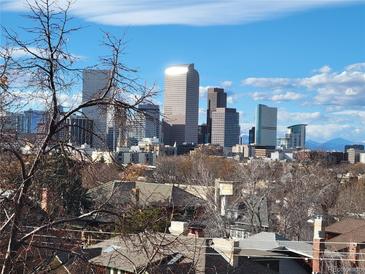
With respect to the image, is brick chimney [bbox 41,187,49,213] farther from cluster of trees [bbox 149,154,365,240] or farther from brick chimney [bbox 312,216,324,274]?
cluster of trees [bbox 149,154,365,240]

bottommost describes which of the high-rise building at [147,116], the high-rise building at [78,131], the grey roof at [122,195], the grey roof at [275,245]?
the grey roof at [275,245]

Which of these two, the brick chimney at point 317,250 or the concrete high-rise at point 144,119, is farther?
the brick chimney at point 317,250

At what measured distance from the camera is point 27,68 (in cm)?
701

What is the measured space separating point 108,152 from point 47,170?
2.41 feet

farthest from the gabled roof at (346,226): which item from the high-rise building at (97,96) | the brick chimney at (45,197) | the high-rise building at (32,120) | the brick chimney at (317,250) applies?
the high-rise building at (32,120)

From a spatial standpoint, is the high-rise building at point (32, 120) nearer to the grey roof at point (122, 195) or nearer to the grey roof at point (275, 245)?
the grey roof at point (122, 195)

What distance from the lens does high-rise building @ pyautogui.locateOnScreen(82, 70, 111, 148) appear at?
284 inches

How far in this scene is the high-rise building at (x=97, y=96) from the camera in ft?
23.7

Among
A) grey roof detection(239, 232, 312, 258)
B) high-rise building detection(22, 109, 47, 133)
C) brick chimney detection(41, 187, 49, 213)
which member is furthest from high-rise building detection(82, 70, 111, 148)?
grey roof detection(239, 232, 312, 258)

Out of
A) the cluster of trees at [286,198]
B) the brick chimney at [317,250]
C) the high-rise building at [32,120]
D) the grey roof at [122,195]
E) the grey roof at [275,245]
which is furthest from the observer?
the cluster of trees at [286,198]

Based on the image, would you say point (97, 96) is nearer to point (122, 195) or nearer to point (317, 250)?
point (122, 195)

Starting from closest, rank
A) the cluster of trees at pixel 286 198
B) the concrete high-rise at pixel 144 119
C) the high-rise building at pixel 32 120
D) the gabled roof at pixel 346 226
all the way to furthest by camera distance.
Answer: the concrete high-rise at pixel 144 119 → the high-rise building at pixel 32 120 → the gabled roof at pixel 346 226 → the cluster of trees at pixel 286 198

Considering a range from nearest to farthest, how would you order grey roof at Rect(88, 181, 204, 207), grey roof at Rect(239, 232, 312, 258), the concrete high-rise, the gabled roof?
the concrete high-rise, grey roof at Rect(88, 181, 204, 207), grey roof at Rect(239, 232, 312, 258), the gabled roof

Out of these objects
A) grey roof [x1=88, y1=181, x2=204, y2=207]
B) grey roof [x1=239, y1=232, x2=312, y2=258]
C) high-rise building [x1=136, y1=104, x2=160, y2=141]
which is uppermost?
high-rise building [x1=136, y1=104, x2=160, y2=141]
